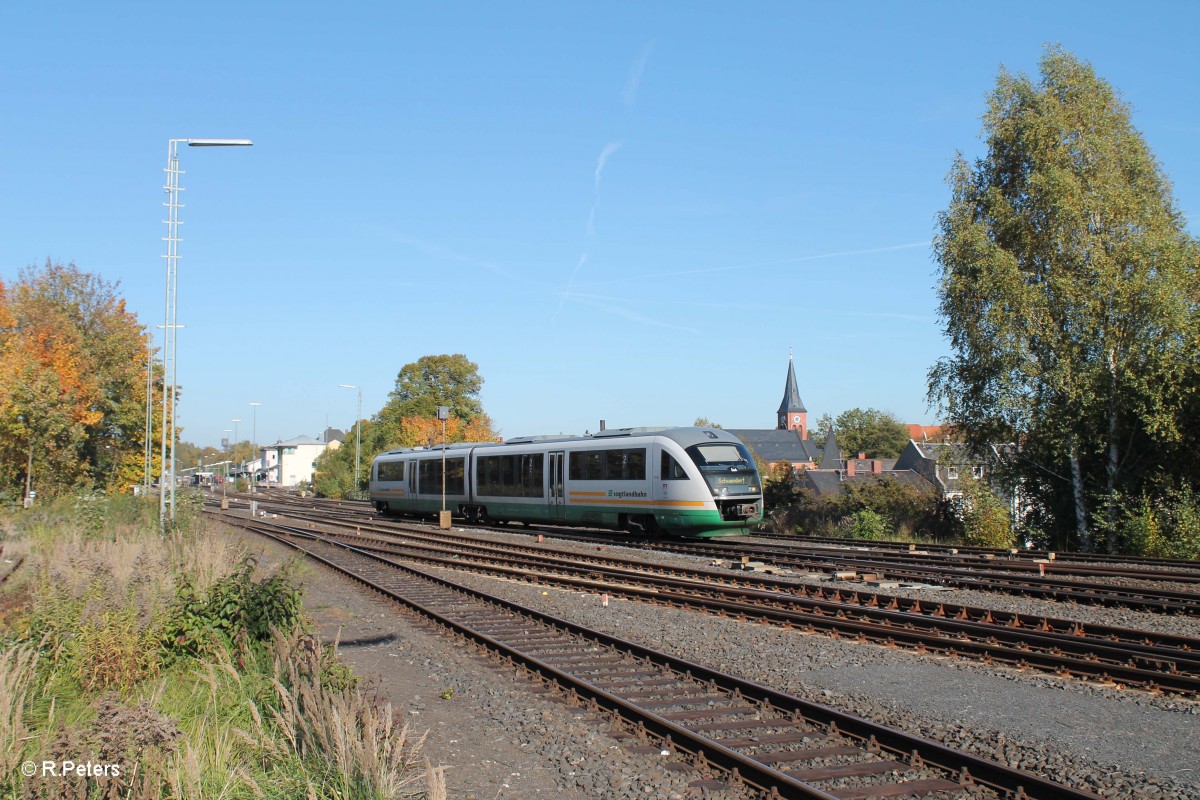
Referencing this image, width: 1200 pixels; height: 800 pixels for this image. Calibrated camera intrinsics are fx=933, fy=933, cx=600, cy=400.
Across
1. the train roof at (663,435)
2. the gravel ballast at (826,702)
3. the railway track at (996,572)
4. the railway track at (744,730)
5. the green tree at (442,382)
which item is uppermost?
the green tree at (442,382)

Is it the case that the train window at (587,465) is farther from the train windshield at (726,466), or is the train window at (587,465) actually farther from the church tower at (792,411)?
the church tower at (792,411)

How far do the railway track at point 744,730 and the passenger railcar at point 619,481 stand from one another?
1102 cm

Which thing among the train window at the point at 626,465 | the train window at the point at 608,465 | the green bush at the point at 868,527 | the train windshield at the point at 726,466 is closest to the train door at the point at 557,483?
the train window at the point at 608,465

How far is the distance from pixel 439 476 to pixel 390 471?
5437mm

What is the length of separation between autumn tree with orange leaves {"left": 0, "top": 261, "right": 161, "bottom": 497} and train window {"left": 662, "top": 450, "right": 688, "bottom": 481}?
1744cm

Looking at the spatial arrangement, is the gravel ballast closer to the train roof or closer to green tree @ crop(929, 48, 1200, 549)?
the train roof

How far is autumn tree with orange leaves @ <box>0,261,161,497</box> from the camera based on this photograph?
27.1 meters

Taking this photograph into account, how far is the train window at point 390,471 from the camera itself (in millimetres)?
38219

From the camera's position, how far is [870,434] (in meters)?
141

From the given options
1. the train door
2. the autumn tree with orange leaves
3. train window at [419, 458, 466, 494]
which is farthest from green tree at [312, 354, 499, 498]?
the train door

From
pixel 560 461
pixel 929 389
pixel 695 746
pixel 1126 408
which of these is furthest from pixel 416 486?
pixel 695 746

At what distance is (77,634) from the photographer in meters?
8.43

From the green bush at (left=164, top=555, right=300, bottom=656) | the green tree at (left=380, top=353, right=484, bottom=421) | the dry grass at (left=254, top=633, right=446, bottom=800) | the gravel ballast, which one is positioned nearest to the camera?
the dry grass at (left=254, top=633, right=446, bottom=800)

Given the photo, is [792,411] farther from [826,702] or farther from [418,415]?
[826,702]
